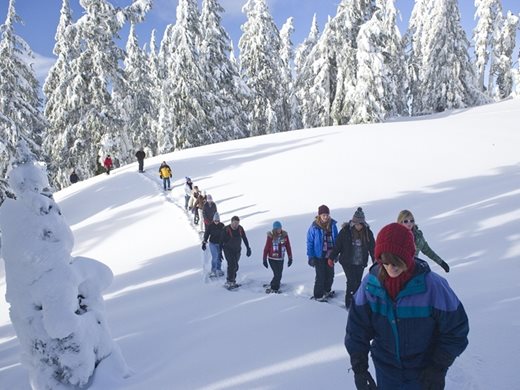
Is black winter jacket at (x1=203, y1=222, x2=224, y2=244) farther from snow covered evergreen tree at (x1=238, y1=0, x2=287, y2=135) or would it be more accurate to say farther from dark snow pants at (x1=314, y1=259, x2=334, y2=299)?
snow covered evergreen tree at (x1=238, y1=0, x2=287, y2=135)

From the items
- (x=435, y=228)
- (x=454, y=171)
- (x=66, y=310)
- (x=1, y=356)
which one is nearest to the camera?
(x=66, y=310)

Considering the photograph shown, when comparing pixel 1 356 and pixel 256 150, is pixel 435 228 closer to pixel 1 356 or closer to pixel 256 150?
pixel 1 356

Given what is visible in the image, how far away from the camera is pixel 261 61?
Result: 119ft

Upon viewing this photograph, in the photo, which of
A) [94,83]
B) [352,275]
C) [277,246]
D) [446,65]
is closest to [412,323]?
[352,275]

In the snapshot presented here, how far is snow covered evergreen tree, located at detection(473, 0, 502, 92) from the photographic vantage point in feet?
130

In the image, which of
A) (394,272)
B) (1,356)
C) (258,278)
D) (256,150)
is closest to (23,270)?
(1,356)

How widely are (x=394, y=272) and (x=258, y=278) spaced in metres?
6.91

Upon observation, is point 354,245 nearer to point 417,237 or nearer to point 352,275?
point 352,275

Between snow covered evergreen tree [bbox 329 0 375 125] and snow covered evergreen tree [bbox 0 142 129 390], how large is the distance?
1046 inches

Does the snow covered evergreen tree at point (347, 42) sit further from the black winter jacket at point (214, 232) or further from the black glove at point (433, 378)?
the black glove at point (433, 378)

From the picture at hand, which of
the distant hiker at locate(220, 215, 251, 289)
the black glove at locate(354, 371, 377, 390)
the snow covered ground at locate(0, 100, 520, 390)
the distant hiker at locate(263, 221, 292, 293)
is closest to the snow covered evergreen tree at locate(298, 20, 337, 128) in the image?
the snow covered ground at locate(0, 100, 520, 390)

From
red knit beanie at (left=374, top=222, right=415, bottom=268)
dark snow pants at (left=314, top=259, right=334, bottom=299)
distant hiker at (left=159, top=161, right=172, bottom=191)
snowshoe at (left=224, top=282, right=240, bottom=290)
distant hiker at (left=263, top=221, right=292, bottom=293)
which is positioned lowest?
snowshoe at (left=224, top=282, right=240, bottom=290)

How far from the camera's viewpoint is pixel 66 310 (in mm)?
5949

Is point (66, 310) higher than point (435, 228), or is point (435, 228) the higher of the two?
point (66, 310)
